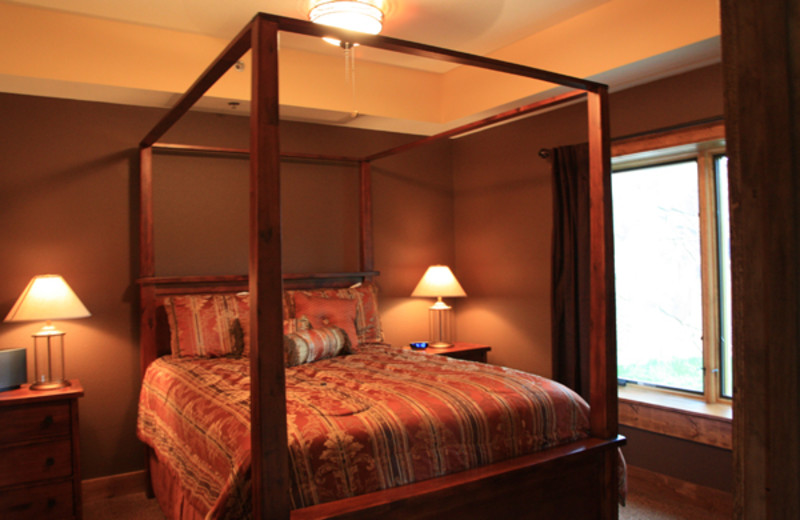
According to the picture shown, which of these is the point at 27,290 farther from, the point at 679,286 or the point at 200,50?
the point at 679,286

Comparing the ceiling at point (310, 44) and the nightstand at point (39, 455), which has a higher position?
the ceiling at point (310, 44)

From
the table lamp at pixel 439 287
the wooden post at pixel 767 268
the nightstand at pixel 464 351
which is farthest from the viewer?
the table lamp at pixel 439 287

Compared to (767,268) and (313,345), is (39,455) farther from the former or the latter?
(767,268)

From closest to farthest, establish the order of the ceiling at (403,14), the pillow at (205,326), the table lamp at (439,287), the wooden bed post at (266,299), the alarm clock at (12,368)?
the wooden bed post at (266,299) → the alarm clock at (12,368) → the ceiling at (403,14) → the pillow at (205,326) → the table lamp at (439,287)

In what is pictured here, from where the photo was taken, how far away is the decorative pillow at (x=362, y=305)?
3948 mm

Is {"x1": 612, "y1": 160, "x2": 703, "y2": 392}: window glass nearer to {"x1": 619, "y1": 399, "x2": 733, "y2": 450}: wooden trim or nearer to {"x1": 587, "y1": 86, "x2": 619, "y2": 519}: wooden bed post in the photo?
{"x1": 619, "y1": 399, "x2": 733, "y2": 450}: wooden trim

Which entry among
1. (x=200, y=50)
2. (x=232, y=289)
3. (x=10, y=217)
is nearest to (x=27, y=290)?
(x=10, y=217)

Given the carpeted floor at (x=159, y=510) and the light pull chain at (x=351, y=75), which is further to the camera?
the light pull chain at (x=351, y=75)

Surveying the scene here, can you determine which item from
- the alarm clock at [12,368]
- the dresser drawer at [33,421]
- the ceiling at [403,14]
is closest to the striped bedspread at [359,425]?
the dresser drawer at [33,421]

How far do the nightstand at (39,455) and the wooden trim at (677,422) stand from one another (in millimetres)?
3114

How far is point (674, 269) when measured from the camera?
12.2 feet

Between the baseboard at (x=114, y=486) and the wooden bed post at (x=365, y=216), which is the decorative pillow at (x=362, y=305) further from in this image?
the baseboard at (x=114, y=486)

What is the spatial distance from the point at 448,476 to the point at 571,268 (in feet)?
7.01

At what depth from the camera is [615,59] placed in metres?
3.28
